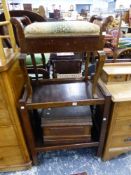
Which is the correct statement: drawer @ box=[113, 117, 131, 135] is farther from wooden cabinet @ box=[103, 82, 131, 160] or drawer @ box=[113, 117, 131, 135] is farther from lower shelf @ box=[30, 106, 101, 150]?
lower shelf @ box=[30, 106, 101, 150]

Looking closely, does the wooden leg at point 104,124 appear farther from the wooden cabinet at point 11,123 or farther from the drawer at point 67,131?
the wooden cabinet at point 11,123

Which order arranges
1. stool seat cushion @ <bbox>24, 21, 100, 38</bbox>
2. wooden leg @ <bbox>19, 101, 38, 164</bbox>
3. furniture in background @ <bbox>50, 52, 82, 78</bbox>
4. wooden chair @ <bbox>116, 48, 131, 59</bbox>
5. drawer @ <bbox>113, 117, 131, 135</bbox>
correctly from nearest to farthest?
stool seat cushion @ <bbox>24, 21, 100, 38</bbox>
wooden leg @ <bbox>19, 101, 38, 164</bbox>
drawer @ <bbox>113, 117, 131, 135</bbox>
furniture in background @ <bbox>50, 52, 82, 78</bbox>
wooden chair @ <bbox>116, 48, 131, 59</bbox>

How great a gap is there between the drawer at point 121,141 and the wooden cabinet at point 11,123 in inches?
23.8

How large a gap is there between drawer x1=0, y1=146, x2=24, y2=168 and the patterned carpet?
9 cm

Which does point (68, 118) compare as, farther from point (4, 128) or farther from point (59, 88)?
point (4, 128)

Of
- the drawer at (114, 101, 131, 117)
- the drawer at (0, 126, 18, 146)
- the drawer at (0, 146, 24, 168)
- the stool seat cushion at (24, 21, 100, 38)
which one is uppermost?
the stool seat cushion at (24, 21, 100, 38)

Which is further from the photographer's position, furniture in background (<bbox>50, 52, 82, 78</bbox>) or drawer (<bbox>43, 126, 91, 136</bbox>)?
furniture in background (<bbox>50, 52, 82, 78</bbox>)

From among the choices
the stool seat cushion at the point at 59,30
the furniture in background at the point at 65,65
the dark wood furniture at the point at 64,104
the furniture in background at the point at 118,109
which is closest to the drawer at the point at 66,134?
the dark wood furniture at the point at 64,104

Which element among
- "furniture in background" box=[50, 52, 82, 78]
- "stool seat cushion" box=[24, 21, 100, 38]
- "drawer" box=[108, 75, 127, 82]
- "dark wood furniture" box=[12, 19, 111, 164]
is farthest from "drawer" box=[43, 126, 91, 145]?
"furniture in background" box=[50, 52, 82, 78]

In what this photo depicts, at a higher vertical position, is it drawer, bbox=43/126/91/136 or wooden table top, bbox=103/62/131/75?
wooden table top, bbox=103/62/131/75

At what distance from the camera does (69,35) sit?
71 centimetres

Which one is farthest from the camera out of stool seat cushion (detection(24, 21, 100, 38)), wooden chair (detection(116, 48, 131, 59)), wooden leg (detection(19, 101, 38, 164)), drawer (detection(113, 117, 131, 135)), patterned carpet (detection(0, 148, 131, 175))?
wooden chair (detection(116, 48, 131, 59))

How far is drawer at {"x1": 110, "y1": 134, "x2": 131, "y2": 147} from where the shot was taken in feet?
3.43

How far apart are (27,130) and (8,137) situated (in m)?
0.12
